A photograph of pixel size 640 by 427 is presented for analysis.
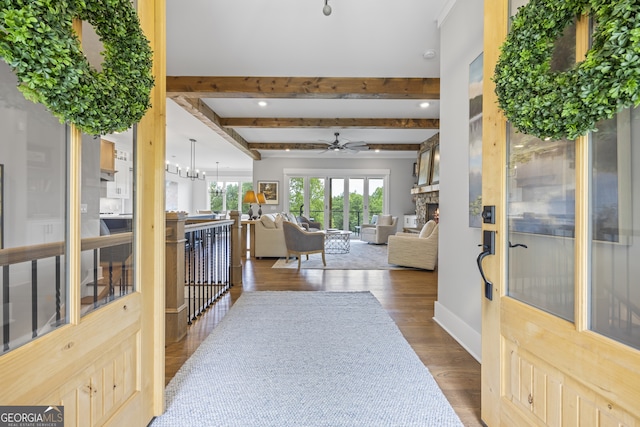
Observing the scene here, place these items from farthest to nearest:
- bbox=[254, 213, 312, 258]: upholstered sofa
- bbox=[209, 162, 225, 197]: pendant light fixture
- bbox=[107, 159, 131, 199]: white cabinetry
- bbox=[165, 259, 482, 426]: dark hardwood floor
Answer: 1. bbox=[209, 162, 225, 197]: pendant light fixture
2. bbox=[254, 213, 312, 258]: upholstered sofa
3. bbox=[165, 259, 482, 426]: dark hardwood floor
4. bbox=[107, 159, 131, 199]: white cabinetry

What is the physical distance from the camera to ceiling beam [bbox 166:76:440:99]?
4.23 metres

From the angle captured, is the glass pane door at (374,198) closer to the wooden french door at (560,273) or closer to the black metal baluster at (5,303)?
the wooden french door at (560,273)

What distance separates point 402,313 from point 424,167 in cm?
595

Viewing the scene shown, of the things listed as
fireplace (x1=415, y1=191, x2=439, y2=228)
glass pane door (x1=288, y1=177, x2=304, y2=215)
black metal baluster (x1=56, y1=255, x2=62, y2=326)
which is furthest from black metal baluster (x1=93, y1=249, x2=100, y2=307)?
glass pane door (x1=288, y1=177, x2=304, y2=215)

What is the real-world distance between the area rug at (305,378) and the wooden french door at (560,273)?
0.47 metres

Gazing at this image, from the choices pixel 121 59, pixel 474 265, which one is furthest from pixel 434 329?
pixel 121 59

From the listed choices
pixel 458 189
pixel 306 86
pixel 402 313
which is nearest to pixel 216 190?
pixel 306 86

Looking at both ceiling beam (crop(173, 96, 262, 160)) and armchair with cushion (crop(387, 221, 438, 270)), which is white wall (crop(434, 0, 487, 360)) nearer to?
armchair with cushion (crop(387, 221, 438, 270))

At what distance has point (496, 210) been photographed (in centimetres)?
138

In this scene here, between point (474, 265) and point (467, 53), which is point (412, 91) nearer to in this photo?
point (467, 53)

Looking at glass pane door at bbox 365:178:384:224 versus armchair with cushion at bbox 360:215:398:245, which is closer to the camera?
armchair with cushion at bbox 360:215:398:245

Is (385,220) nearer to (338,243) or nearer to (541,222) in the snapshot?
(338,243)

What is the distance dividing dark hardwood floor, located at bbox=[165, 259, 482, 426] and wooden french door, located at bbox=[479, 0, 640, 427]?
1.38 ft

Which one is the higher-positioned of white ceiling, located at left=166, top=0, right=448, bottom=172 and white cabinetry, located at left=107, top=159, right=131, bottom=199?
white ceiling, located at left=166, top=0, right=448, bottom=172
